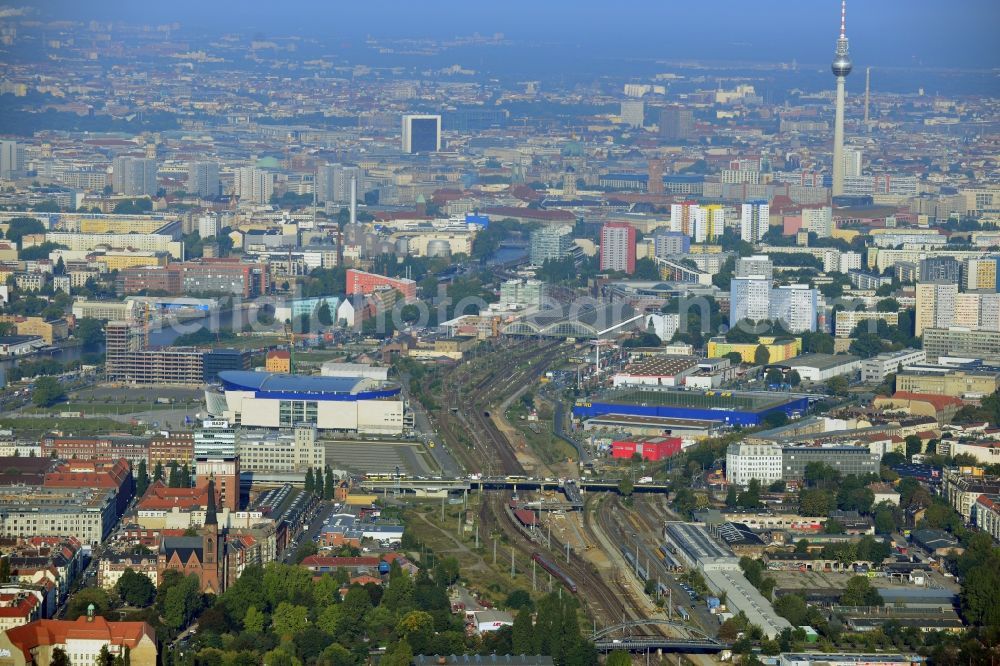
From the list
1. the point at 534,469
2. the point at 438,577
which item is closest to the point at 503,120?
the point at 534,469

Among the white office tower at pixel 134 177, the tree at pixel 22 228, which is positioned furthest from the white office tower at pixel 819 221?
the white office tower at pixel 134 177

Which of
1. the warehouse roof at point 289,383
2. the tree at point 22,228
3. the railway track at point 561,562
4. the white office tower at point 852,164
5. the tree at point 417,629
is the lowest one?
the railway track at point 561,562

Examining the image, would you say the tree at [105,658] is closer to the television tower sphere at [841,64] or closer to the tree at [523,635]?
the tree at [523,635]

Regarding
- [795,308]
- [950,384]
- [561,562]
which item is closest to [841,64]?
[795,308]

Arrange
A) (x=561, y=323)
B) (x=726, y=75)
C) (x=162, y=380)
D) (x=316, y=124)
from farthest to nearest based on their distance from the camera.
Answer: (x=726, y=75), (x=316, y=124), (x=561, y=323), (x=162, y=380)

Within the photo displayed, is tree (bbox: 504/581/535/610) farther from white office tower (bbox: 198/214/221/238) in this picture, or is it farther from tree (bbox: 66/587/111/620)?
white office tower (bbox: 198/214/221/238)

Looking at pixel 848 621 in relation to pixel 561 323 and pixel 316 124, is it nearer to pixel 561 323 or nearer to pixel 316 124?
pixel 561 323

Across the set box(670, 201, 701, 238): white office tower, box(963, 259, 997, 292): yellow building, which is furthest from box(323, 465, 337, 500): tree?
box(670, 201, 701, 238): white office tower
